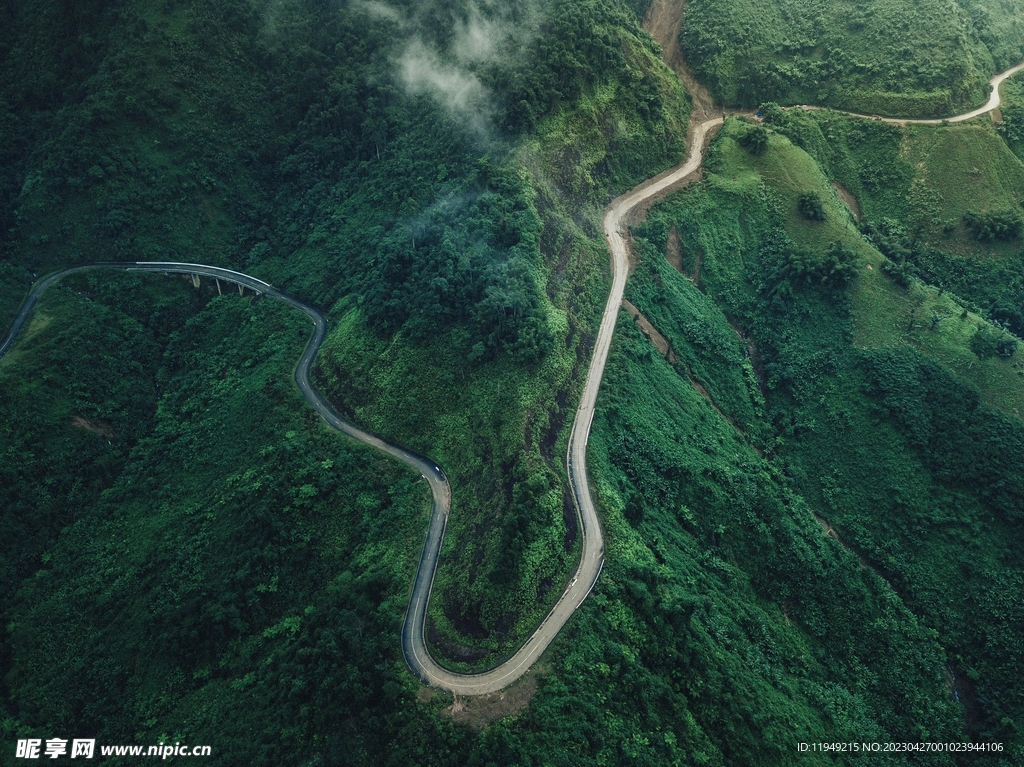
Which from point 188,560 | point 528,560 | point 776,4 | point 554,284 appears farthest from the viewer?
point 776,4

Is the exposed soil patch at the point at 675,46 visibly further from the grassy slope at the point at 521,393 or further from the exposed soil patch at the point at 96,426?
the exposed soil patch at the point at 96,426

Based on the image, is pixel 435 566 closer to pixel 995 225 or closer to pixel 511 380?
pixel 511 380

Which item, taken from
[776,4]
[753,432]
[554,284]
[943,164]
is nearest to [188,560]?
[554,284]

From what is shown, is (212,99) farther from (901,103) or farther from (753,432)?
(901,103)

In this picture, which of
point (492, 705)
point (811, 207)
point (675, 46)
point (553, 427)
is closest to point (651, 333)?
point (553, 427)

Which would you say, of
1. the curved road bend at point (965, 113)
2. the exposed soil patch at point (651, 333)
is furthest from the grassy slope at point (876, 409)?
the exposed soil patch at point (651, 333)

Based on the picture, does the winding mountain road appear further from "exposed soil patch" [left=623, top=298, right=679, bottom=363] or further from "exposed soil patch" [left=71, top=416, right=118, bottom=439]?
"exposed soil patch" [left=71, top=416, right=118, bottom=439]
